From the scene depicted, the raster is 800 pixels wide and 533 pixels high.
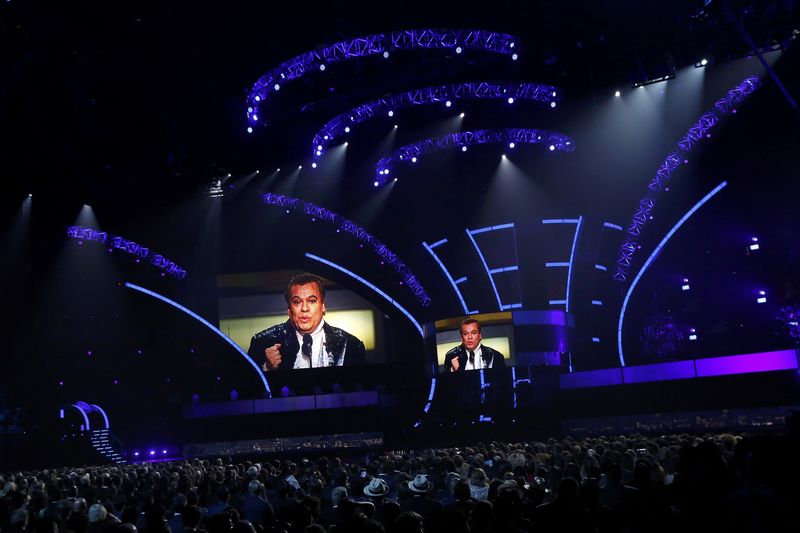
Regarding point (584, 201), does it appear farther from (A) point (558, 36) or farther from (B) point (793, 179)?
(A) point (558, 36)

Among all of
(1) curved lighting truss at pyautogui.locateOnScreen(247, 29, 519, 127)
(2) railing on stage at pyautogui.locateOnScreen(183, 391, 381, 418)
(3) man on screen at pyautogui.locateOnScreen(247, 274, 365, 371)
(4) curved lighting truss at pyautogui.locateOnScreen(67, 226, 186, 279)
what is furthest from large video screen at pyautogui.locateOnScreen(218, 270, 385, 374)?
(1) curved lighting truss at pyautogui.locateOnScreen(247, 29, 519, 127)

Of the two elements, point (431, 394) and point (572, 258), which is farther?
point (431, 394)

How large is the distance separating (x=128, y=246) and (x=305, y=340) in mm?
9290

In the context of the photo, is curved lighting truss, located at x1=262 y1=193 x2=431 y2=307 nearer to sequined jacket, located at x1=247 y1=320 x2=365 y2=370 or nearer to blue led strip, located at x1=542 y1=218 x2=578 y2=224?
sequined jacket, located at x1=247 y1=320 x2=365 y2=370

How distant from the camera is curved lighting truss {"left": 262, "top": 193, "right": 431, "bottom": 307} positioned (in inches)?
1406

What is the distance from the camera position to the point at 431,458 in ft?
55.5

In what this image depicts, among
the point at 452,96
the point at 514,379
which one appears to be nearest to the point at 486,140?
the point at 452,96

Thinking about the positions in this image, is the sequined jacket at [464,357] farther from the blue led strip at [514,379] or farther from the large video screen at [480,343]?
the blue led strip at [514,379]

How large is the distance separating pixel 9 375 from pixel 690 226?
103 feet

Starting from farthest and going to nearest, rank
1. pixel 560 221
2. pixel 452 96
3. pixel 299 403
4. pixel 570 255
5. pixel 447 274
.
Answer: pixel 447 274 < pixel 299 403 < pixel 570 255 < pixel 560 221 < pixel 452 96

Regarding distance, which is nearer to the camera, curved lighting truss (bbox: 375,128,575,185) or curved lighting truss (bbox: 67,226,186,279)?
curved lighting truss (bbox: 375,128,575,185)

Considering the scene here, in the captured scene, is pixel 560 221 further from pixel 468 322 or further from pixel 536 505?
pixel 536 505

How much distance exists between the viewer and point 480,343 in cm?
3378

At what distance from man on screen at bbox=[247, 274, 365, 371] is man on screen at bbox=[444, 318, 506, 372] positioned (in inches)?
252
